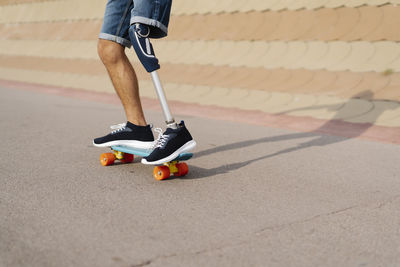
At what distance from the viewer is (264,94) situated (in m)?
7.99

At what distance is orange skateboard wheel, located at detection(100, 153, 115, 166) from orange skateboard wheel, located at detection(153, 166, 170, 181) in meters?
0.56

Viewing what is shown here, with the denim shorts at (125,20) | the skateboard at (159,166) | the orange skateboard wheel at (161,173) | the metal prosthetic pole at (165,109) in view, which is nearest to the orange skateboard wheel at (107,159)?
the skateboard at (159,166)

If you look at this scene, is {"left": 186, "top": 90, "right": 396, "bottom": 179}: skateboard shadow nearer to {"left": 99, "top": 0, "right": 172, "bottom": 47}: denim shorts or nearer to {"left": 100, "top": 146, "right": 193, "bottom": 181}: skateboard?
{"left": 100, "top": 146, "right": 193, "bottom": 181}: skateboard

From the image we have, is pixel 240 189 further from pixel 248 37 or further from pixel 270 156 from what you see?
pixel 248 37

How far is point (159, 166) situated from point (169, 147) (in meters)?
0.22

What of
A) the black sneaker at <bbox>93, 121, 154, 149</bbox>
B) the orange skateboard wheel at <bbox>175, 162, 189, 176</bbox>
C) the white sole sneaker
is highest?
the black sneaker at <bbox>93, 121, 154, 149</bbox>

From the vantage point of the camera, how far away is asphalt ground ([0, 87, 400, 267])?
2.38 meters

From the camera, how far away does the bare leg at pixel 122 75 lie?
3.96 metres

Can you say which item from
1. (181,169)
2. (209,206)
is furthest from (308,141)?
(209,206)

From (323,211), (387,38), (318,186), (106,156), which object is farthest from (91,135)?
(387,38)

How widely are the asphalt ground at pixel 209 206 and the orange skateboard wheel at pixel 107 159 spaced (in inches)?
3.2

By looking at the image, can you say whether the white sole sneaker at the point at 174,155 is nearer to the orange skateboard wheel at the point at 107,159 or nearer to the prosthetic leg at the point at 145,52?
the prosthetic leg at the point at 145,52

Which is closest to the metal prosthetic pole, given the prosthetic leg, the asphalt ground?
the prosthetic leg

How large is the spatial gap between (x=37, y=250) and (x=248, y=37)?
7670mm
